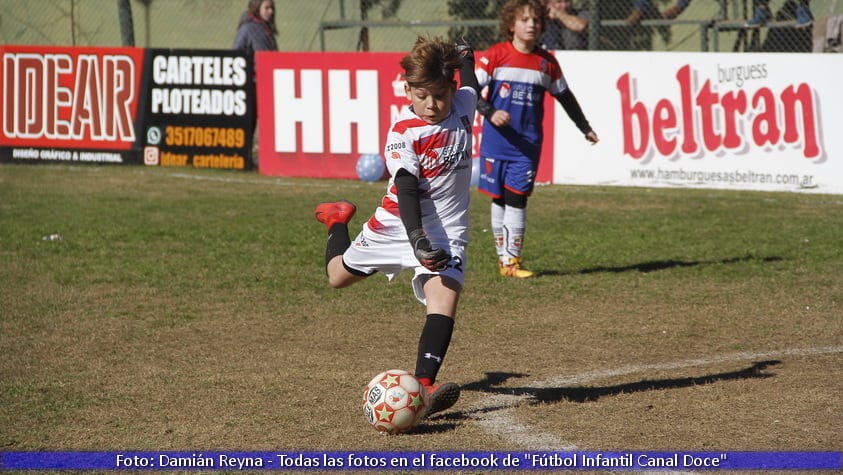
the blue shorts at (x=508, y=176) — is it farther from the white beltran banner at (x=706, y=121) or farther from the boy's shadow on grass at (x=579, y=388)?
the white beltran banner at (x=706, y=121)

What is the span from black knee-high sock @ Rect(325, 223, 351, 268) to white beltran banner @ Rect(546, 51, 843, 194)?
9599mm

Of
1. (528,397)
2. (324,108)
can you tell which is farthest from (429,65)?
(324,108)

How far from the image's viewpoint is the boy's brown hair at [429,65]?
18.4ft

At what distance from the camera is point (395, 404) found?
545cm

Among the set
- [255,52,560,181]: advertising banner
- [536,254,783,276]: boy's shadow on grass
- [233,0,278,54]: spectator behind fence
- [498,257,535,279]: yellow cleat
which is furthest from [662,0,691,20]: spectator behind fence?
[498,257,535,279]: yellow cleat

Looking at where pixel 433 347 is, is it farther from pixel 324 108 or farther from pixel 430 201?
pixel 324 108

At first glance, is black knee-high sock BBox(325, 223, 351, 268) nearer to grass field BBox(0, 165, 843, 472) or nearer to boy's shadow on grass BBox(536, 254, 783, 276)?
grass field BBox(0, 165, 843, 472)

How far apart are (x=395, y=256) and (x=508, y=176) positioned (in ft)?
13.2

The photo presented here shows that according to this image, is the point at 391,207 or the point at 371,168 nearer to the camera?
the point at 391,207

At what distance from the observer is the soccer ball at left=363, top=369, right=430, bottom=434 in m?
5.46

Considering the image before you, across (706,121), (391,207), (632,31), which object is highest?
(632,31)

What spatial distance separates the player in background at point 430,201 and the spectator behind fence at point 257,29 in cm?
1328

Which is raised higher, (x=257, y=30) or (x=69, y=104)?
(x=257, y=30)

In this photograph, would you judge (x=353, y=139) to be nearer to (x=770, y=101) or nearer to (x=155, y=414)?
(x=770, y=101)
